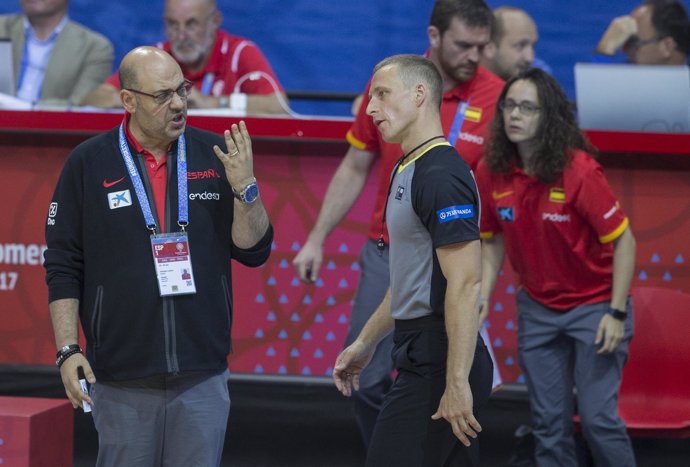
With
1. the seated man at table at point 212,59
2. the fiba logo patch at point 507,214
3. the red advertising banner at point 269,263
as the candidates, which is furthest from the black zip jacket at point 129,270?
the seated man at table at point 212,59

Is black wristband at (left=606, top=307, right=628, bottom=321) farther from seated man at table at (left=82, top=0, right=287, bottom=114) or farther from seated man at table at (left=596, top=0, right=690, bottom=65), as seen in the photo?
seated man at table at (left=596, top=0, right=690, bottom=65)

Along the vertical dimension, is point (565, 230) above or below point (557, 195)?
below

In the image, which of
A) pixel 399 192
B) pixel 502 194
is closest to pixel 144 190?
pixel 399 192

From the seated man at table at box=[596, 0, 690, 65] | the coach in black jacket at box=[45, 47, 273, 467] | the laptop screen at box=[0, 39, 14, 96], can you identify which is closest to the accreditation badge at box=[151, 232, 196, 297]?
the coach in black jacket at box=[45, 47, 273, 467]

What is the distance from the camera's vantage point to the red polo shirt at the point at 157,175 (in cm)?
337

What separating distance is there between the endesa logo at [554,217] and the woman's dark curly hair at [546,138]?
14cm

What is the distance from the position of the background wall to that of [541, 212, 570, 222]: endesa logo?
3.97 metres

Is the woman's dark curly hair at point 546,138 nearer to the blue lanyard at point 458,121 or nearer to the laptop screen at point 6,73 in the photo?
the blue lanyard at point 458,121

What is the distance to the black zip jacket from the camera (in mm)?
3322

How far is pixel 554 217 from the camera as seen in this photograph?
446 cm

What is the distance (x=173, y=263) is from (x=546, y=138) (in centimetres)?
186

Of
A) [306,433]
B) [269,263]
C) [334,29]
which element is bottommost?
[306,433]

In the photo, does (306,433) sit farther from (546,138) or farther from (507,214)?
(546,138)

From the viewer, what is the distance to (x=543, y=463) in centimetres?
449
